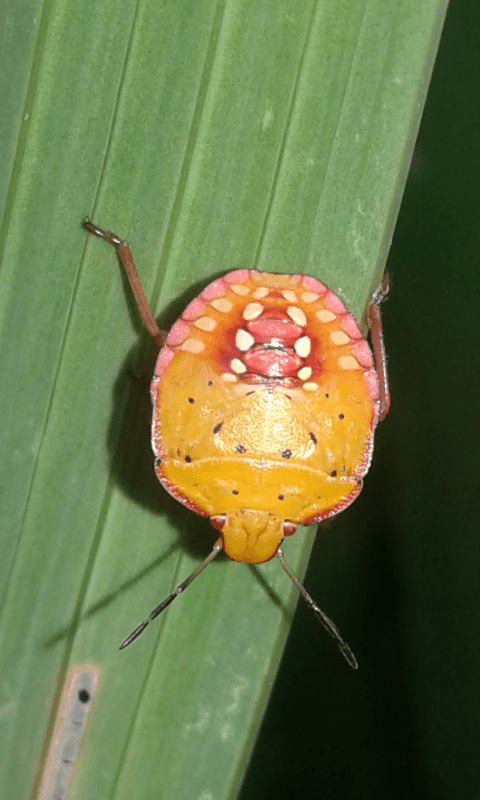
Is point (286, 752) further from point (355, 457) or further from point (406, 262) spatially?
point (406, 262)

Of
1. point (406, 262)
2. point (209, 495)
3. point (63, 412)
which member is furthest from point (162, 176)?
point (406, 262)

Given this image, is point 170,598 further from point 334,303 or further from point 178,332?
point 334,303

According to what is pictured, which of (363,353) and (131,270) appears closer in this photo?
(131,270)

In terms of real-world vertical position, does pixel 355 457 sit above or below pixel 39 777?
above

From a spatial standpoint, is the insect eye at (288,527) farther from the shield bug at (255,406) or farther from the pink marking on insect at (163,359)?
the pink marking on insect at (163,359)

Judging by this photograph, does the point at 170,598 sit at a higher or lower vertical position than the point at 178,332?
lower

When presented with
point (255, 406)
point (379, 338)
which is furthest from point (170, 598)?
point (379, 338)
